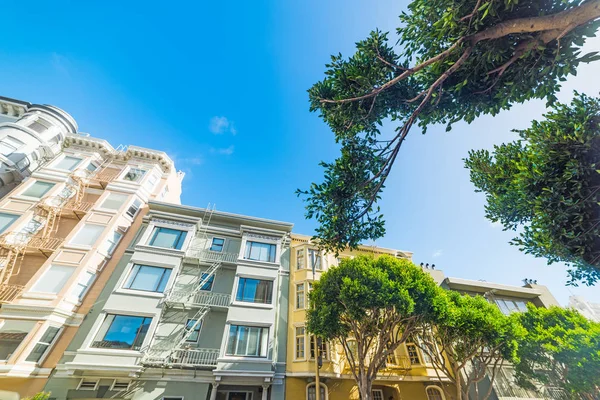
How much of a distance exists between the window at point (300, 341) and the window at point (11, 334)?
15209mm

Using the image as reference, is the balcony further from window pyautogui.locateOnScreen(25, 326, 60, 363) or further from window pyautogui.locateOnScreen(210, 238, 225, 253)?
window pyautogui.locateOnScreen(210, 238, 225, 253)

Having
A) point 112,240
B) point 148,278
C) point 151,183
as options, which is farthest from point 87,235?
point 151,183

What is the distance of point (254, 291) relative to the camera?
17.6 metres

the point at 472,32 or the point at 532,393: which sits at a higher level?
the point at 472,32

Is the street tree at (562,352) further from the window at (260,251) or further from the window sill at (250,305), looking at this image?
the window at (260,251)

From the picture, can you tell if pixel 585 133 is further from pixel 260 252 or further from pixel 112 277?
pixel 112 277

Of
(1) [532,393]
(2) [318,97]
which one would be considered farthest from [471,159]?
(1) [532,393]

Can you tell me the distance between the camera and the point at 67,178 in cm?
1994

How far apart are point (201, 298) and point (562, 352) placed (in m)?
22.4

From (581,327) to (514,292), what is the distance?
805 cm

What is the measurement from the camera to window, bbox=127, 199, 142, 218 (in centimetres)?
1997

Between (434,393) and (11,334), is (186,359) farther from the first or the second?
(434,393)

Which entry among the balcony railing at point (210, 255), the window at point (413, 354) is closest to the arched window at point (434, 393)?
the window at point (413, 354)

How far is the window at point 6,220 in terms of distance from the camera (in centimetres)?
1632
